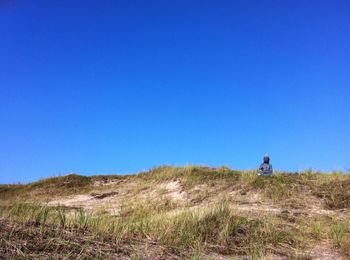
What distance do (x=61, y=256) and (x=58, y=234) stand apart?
0.89 m

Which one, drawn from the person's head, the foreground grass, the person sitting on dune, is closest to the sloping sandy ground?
the foreground grass

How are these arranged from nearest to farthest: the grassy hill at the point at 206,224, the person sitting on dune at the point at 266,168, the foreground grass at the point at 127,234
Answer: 1. the foreground grass at the point at 127,234
2. the grassy hill at the point at 206,224
3. the person sitting on dune at the point at 266,168

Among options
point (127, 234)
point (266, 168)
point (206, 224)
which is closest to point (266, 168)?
point (266, 168)

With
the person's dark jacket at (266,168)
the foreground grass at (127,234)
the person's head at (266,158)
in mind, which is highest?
the person's head at (266,158)

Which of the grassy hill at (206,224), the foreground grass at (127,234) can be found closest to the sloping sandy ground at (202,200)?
the grassy hill at (206,224)

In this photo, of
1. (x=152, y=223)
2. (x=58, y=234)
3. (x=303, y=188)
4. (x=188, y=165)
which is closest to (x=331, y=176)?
(x=303, y=188)

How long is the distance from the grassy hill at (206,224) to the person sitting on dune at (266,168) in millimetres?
879

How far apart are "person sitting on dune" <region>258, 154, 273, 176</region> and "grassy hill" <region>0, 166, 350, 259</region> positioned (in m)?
0.88

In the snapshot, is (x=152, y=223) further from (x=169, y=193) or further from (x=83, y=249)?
(x=169, y=193)

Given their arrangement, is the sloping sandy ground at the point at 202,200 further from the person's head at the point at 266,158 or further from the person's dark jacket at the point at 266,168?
the person's head at the point at 266,158

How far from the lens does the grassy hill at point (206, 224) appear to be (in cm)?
452

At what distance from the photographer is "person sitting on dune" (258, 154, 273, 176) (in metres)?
14.3

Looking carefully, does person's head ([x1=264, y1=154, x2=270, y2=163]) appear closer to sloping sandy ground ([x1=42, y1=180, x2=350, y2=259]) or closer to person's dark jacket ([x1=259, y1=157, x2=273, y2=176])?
person's dark jacket ([x1=259, y1=157, x2=273, y2=176])

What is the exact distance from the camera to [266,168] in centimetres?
1437
